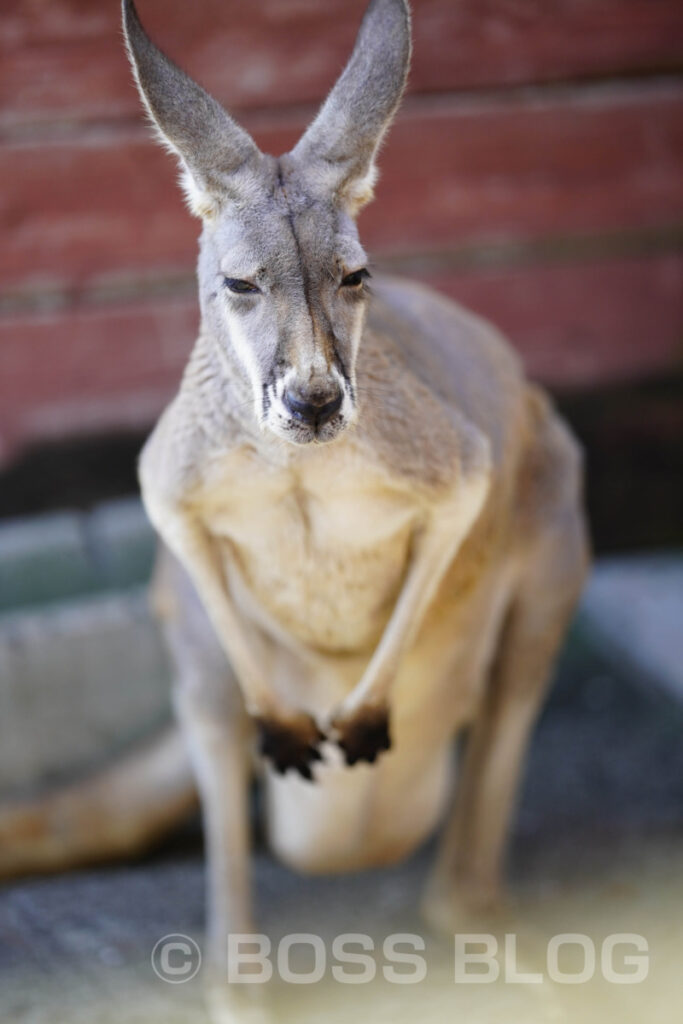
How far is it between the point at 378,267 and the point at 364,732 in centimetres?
140

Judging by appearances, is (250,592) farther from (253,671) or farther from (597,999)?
(597,999)

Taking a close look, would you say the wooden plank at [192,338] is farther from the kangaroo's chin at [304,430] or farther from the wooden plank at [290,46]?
the kangaroo's chin at [304,430]

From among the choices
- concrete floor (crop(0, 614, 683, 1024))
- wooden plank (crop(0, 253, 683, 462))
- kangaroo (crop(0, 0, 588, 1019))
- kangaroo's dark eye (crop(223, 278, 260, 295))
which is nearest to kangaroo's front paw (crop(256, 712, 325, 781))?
Answer: kangaroo (crop(0, 0, 588, 1019))

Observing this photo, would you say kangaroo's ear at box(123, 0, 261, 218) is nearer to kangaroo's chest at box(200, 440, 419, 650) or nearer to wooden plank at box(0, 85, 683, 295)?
kangaroo's chest at box(200, 440, 419, 650)

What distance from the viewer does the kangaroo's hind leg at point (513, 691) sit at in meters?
2.21

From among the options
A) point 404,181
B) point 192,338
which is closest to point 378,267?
point 404,181

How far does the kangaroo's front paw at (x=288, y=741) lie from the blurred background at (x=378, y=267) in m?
0.62

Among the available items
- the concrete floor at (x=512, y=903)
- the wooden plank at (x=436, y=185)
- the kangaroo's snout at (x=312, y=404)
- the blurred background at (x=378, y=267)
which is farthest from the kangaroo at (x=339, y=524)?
the wooden plank at (x=436, y=185)

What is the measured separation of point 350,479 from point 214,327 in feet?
0.89

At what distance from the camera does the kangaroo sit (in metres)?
1.56

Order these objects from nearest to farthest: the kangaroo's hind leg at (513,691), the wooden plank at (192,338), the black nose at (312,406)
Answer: the black nose at (312,406)
the kangaroo's hind leg at (513,691)
the wooden plank at (192,338)

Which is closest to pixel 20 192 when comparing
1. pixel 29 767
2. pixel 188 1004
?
pixel 29 767

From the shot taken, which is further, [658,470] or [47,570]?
[658,470]

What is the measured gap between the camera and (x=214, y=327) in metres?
1.66
